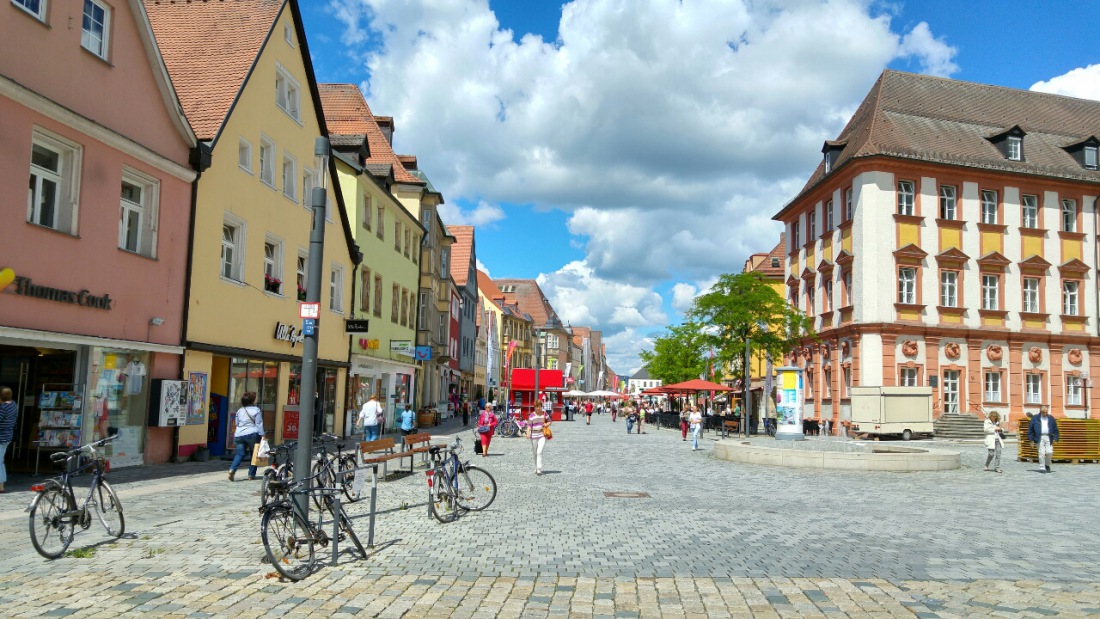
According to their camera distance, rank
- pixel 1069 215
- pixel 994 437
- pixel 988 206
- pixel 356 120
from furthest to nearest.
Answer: pixel 1069 215, pixel 988 206, pixel 356 120, pixel 994 437

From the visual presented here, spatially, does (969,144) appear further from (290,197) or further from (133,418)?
(133,418)

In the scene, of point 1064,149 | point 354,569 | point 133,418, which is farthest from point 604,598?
point 1064,149

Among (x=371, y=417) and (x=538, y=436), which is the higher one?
(x=371, y=417)

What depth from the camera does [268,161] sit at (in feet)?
78.7

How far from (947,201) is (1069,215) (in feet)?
23.8

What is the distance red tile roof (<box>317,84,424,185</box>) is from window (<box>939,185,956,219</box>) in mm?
24737

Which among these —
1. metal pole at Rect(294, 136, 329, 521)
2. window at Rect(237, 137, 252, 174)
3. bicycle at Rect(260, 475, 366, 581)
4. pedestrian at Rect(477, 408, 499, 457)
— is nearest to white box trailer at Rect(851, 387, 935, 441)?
pedestrian at Rect(477, 408, 499, 457)

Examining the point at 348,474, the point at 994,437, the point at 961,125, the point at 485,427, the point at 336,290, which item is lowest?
the point at 348,474

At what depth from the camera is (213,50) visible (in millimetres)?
22766

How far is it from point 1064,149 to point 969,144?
21.5ft

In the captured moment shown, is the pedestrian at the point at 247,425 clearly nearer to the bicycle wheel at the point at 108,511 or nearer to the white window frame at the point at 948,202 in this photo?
the bicycle wheel at the point at 108,511

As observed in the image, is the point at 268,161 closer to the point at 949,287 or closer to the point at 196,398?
the point at 196,398

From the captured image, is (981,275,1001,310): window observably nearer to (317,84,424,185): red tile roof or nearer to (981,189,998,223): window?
(981,189,998,223): window

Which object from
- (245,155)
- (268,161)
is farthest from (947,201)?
(245,155)
